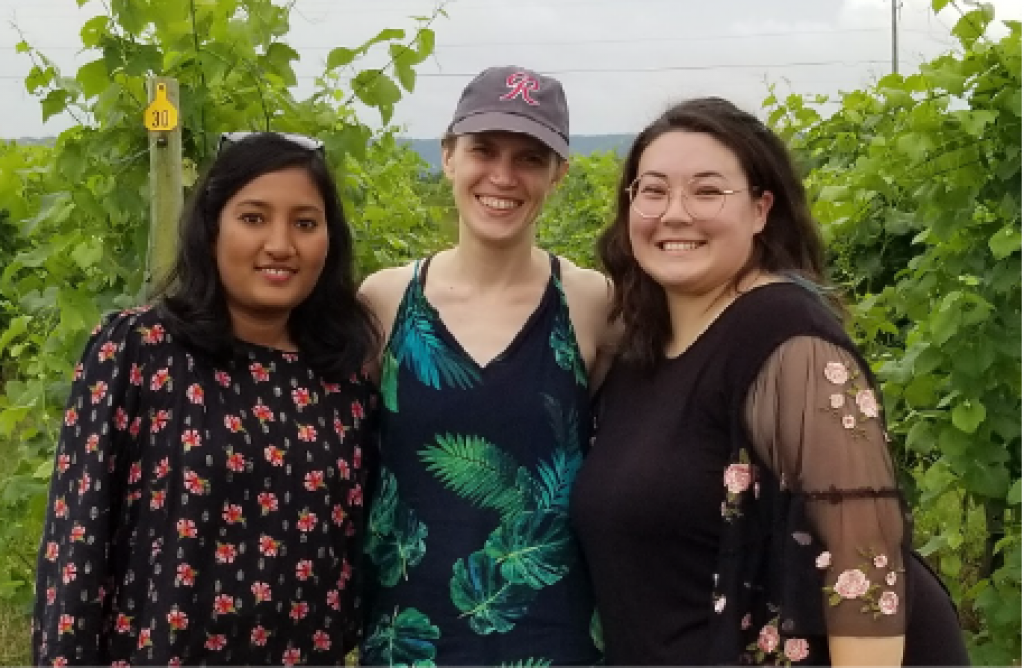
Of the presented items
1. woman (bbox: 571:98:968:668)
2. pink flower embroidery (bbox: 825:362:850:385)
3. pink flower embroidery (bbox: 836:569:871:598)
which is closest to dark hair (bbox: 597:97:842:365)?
woman (bbox: 571:98:968:668)

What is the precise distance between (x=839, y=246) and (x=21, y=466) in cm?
302

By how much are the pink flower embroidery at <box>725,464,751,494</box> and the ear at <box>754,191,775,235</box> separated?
1.38 ft

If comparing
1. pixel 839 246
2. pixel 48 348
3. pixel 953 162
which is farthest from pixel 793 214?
pixel 839 246

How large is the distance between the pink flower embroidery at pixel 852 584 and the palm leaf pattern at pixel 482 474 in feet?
2.15

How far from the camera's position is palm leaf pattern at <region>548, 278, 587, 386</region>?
2.42m

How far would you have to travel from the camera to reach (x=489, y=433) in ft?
7.66

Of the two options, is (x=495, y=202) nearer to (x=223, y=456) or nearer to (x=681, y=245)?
(x=681, y=245)

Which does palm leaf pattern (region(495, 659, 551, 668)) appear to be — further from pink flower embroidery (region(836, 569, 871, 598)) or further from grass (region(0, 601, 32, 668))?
grass (region(0, 601, 32, 668))

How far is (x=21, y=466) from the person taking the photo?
3666mm

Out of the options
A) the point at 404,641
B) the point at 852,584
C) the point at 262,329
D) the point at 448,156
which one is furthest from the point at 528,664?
the point at 448,156

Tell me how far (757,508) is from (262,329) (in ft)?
3.09

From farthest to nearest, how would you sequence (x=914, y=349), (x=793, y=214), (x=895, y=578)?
(x=914, y=349) < (x=793, y=214) < (x=895, y=578)

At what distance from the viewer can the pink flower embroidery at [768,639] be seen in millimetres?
1923

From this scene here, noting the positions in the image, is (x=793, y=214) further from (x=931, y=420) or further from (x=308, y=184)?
(x=931, y=420)
